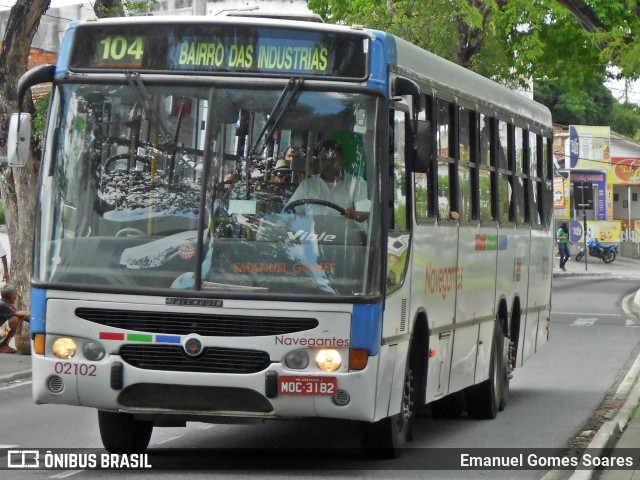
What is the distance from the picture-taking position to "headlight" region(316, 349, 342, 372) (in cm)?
902

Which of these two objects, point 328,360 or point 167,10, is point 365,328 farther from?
point 167,10

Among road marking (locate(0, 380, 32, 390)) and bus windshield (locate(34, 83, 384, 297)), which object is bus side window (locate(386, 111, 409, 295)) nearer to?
bus windshield (locate(34, 83, 384, 297))

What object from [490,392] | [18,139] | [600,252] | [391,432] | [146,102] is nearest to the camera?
[146,102]

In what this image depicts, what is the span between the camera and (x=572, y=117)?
95.6 m

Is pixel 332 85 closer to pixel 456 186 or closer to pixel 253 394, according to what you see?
pixel 253 394

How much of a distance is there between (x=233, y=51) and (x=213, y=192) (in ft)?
3.18

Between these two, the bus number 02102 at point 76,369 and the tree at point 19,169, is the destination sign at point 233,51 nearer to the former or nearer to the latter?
the bus number 02102 at point 76,369

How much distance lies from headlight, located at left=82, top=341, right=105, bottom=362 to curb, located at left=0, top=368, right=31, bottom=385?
7872 mm

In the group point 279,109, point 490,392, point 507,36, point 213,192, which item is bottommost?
point 490,392

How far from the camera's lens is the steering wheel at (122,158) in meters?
9.36

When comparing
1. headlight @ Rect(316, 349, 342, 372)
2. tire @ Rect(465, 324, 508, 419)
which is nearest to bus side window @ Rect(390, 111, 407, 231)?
headlight @ Rect(316, 349, 342, 372)

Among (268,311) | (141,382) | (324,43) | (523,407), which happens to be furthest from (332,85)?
(523,407)

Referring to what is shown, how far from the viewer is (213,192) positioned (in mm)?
9211

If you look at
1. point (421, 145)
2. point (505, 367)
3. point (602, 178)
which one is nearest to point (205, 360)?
point (421, 145)
